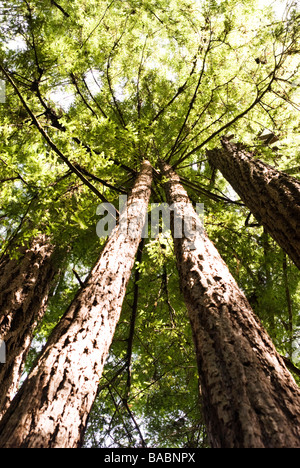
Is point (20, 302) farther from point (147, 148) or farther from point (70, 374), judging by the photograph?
point (147, 148)

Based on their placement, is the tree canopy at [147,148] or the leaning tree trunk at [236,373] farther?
the tree canopy at [147,148]

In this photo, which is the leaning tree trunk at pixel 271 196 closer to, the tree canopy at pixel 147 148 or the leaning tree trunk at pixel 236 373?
the tree canopy at pixel 147 148

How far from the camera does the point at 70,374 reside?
171 centimetres

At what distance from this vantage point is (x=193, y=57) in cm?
487

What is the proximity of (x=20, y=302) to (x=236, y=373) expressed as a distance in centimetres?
358

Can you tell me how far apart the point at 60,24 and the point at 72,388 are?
17.4 feet

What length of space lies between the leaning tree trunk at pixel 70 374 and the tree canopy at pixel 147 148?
4.53 feet

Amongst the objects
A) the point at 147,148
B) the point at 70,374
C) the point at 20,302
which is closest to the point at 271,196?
the point at 147,148

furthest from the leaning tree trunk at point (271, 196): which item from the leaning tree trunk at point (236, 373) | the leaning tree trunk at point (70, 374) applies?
the leaning tree trunk at point (70, 374)

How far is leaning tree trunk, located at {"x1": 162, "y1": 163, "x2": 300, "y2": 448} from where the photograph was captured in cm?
125

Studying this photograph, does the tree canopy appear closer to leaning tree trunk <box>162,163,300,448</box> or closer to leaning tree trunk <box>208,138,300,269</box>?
leaning tree trunk <box>208,138,300,269</box>

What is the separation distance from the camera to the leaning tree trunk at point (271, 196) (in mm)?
3186
